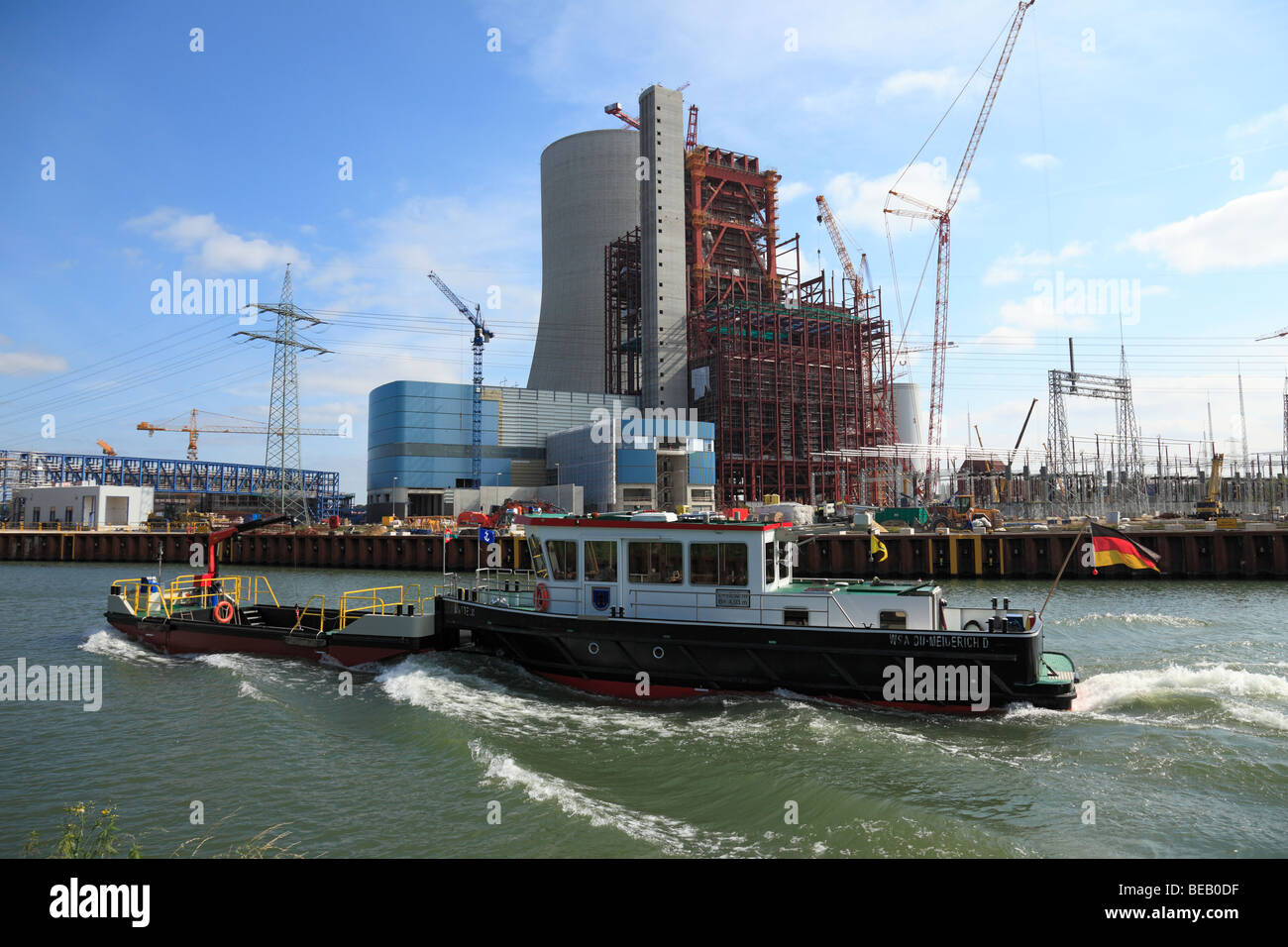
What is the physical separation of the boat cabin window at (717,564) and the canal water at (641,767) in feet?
8.22

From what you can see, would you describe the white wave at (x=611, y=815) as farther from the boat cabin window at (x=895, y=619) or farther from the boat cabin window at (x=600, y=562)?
the boat cabin window at (x=895, y=619)

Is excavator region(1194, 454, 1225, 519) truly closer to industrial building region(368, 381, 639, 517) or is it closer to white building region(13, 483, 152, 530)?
industrial building region(368, 381, 639, 517)

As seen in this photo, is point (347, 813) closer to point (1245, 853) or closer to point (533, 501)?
point (1245, 853)

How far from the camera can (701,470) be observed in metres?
74.0

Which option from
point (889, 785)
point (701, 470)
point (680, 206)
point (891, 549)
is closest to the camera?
point (889, 785)

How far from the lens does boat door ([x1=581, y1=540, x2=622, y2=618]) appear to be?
1634 cm

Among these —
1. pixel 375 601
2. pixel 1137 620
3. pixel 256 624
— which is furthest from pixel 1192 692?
pixel 256 624

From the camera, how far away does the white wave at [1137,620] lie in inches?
897

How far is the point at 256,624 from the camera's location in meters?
21.2

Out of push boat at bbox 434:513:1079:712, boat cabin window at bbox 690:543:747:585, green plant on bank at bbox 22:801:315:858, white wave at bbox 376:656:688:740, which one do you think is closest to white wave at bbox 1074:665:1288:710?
push boat at bbox 434:513:1079:712

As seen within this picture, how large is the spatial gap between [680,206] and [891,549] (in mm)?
53128

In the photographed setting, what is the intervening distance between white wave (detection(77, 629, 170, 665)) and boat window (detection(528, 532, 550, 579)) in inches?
425
